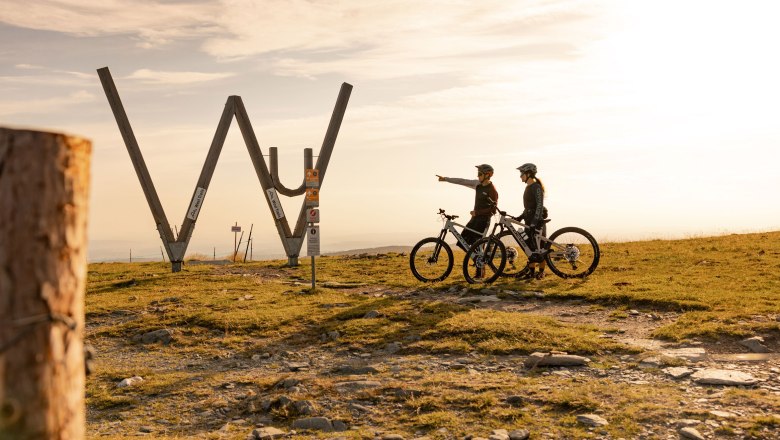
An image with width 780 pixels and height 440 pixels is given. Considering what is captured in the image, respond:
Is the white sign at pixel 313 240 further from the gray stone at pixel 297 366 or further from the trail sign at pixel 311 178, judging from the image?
the gray stone at pixel 297 366

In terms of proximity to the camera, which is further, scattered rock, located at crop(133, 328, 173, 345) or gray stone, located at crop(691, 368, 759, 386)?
scattered rock, located at crop(133, 328, 173, 345)

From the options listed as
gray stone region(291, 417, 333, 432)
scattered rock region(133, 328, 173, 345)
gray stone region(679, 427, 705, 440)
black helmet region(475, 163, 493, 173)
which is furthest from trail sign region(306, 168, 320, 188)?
gray stone region(679, 427, 705, 440)

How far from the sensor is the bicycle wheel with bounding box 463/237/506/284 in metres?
14.8

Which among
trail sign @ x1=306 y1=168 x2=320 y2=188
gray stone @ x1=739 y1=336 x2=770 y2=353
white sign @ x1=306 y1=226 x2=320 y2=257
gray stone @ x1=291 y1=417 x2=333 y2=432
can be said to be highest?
trail sign @ x1=306 y1=168 x2=320 y2=188

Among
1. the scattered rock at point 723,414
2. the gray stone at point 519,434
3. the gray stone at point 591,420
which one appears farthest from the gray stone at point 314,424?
the scattered rock at point 723,414

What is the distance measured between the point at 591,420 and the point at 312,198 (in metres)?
9.42

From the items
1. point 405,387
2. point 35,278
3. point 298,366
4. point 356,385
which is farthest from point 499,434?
point 35,278

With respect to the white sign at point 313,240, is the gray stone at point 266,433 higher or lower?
lower

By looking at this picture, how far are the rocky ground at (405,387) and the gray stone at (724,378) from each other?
0.01 meters

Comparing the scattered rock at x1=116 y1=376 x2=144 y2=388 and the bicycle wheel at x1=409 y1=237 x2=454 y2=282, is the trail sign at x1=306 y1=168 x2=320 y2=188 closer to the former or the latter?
the bicycle wheel at x1=409 y1=237 x2=454 y2=282

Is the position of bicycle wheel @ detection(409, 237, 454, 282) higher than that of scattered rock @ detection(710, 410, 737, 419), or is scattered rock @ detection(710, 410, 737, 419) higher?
bicycle wheel @ detection(409, 237, 454, 282)

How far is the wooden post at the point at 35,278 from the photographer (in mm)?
2988

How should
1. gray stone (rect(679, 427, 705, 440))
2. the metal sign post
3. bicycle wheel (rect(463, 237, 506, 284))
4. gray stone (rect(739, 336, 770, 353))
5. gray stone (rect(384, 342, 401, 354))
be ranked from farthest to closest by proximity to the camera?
the metal sign post → bicycle wheel (rect(463, 237, 506, 284)) → gray stone (rect(384, 342, 401, 354)) → gray stone (rect(739, 336, 770, 353)) → gray stone (rect(679, 427, 705, 440))

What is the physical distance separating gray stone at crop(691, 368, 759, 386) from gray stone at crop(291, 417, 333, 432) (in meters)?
3.96
